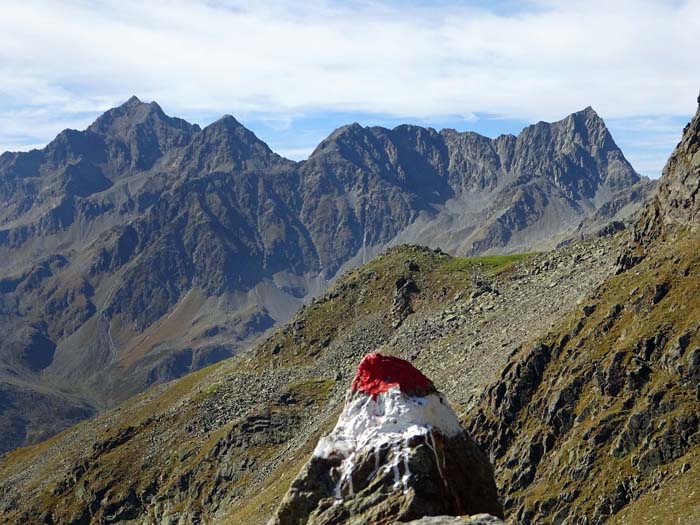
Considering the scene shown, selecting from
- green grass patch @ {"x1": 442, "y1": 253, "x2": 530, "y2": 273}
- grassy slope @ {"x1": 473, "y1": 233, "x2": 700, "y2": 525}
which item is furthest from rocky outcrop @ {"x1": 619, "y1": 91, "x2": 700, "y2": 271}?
green grass patch @ {"x1": 442, "y1": 253, "x2": 530, "y2": 273}

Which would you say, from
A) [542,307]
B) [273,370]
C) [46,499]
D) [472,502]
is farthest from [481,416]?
[46,499]

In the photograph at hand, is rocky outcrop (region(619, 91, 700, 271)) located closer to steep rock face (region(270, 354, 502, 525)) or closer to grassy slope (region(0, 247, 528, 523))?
grassy slope (region(0, 247, 528, 523))

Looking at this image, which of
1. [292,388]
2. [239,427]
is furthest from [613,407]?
[292,388]

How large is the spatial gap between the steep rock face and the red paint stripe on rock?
0.03 meters

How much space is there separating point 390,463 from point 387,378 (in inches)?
106

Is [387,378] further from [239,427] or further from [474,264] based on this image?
[474,264]

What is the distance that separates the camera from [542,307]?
349ft

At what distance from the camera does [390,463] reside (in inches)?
872

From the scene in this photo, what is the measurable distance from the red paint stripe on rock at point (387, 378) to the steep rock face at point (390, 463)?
0.10ft

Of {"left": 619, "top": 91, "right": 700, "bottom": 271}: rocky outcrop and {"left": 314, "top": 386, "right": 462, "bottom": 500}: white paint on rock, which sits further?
{"left": 619, "top": 91, "right": 700, "bottom": 271}: rocky outcrop

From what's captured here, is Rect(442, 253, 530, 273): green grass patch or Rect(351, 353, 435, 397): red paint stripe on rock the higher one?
Rect(351, 353, 435, 397): red paint stripe on rock

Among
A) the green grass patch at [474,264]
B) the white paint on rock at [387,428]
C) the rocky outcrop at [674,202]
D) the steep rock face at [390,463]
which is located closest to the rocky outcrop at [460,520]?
the steep rock face at [390,463]

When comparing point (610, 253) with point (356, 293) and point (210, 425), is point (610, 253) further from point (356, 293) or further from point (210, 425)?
point (210, 425)

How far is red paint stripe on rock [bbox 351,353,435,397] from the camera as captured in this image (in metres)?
23.3
